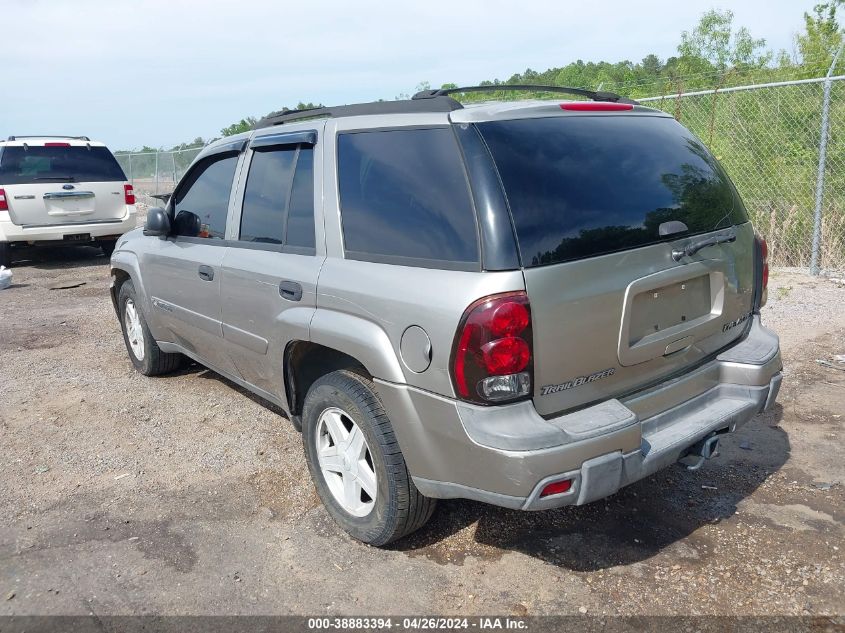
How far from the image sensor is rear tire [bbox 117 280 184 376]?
5531 mm

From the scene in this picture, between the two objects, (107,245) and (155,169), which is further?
(155,169)

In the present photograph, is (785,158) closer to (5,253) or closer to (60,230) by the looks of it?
(60,230)

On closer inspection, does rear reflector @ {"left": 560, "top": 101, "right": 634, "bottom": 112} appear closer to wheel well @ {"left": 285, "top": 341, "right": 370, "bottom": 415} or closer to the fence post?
wheel well @ {"left": 285, "top": 341, "right": 370, "bottom": 415}

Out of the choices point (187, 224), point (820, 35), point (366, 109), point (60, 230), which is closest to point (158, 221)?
point (187, 224)

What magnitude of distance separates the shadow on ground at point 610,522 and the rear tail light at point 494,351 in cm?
101

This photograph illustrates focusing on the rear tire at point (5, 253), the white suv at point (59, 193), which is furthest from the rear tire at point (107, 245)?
the rear tire at point (5, 253)

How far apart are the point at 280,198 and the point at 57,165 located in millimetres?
8853

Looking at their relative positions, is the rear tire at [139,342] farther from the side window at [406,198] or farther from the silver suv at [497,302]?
the side window at [406,198]

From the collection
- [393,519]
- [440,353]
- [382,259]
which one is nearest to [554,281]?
[440,353]


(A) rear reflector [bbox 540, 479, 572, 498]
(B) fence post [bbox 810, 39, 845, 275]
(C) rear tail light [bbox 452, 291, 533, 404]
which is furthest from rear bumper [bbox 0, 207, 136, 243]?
(A) rear reflector [bbox 540, 479, 572, 498]

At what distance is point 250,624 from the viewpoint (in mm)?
2777

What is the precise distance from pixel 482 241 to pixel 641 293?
717mm

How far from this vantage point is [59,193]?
10.8m

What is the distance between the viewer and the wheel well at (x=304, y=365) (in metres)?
3.32
